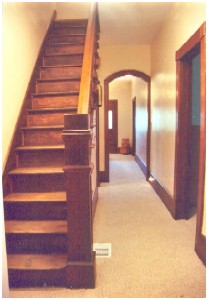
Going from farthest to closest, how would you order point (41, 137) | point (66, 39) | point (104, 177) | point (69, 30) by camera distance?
point (104, 177), point (69, 30), point (66, 39), point (41, 137)

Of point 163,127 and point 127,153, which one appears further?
point 127,153

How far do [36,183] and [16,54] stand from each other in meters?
1.55

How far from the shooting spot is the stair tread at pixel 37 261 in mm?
2334

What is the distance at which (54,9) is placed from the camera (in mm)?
5469

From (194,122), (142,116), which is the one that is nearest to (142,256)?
(194,122)

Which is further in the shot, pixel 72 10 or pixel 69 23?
pixel 69 23

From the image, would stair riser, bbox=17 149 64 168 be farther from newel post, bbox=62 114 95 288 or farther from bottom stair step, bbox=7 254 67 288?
bottom stair step, bbox=7 254 67 288

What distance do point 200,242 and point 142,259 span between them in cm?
57

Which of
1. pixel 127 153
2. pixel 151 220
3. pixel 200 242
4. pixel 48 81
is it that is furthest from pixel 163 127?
pixel 127 153

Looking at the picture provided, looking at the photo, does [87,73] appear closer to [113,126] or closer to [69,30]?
[69,30]

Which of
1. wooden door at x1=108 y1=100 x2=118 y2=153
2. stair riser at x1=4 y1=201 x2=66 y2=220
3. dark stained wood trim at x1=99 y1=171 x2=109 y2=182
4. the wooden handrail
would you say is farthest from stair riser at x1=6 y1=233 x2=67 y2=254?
wooden door at x1=108 y1=100 x2=118 y2=153

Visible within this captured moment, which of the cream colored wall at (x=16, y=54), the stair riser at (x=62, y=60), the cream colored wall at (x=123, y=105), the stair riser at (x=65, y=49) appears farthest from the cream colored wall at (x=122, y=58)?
the cream colored wall at (x=123, y=105)

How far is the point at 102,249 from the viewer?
9.61 ft

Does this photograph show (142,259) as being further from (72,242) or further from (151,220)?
(151,220)
